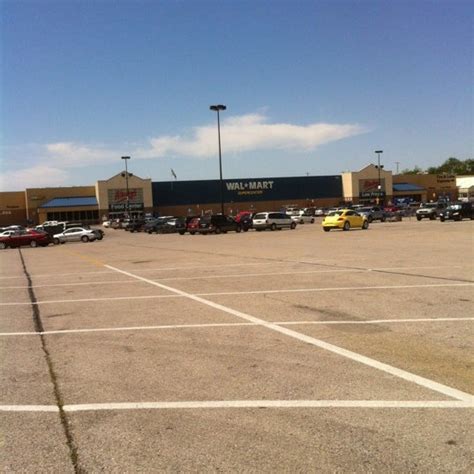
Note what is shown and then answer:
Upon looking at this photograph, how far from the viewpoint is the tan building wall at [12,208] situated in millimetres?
91812

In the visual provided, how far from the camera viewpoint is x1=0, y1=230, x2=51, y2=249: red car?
140ft

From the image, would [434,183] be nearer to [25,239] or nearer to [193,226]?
[193,226]

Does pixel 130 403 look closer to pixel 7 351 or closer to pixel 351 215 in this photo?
pixel 7 351

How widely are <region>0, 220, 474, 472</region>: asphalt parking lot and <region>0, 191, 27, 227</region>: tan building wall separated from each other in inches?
3395

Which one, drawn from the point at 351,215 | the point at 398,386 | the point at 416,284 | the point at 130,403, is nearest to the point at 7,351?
the point at 130,403

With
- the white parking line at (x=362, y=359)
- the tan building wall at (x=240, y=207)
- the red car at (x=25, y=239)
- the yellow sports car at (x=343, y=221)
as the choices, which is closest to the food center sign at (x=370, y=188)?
the tan building wall at (x=240, y=207)

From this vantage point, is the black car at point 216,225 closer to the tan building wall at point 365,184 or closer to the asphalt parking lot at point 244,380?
the asphalt parking lot at point 244,380

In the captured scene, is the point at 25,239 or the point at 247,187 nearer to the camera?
the point at 25,239

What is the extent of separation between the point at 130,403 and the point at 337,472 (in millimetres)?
2237

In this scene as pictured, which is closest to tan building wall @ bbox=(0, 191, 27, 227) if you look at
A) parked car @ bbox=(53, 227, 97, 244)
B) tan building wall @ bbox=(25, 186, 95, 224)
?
tan building wall @ bbox=(25, 186, 95, 224)

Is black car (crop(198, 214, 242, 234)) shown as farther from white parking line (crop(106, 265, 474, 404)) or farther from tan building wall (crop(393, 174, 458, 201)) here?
tan building wall (crop(393, 174, 458, 201))

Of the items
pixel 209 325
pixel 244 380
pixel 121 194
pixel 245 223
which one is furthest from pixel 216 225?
pixel 121 194

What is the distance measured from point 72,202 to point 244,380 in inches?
3603

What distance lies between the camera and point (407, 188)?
112m
